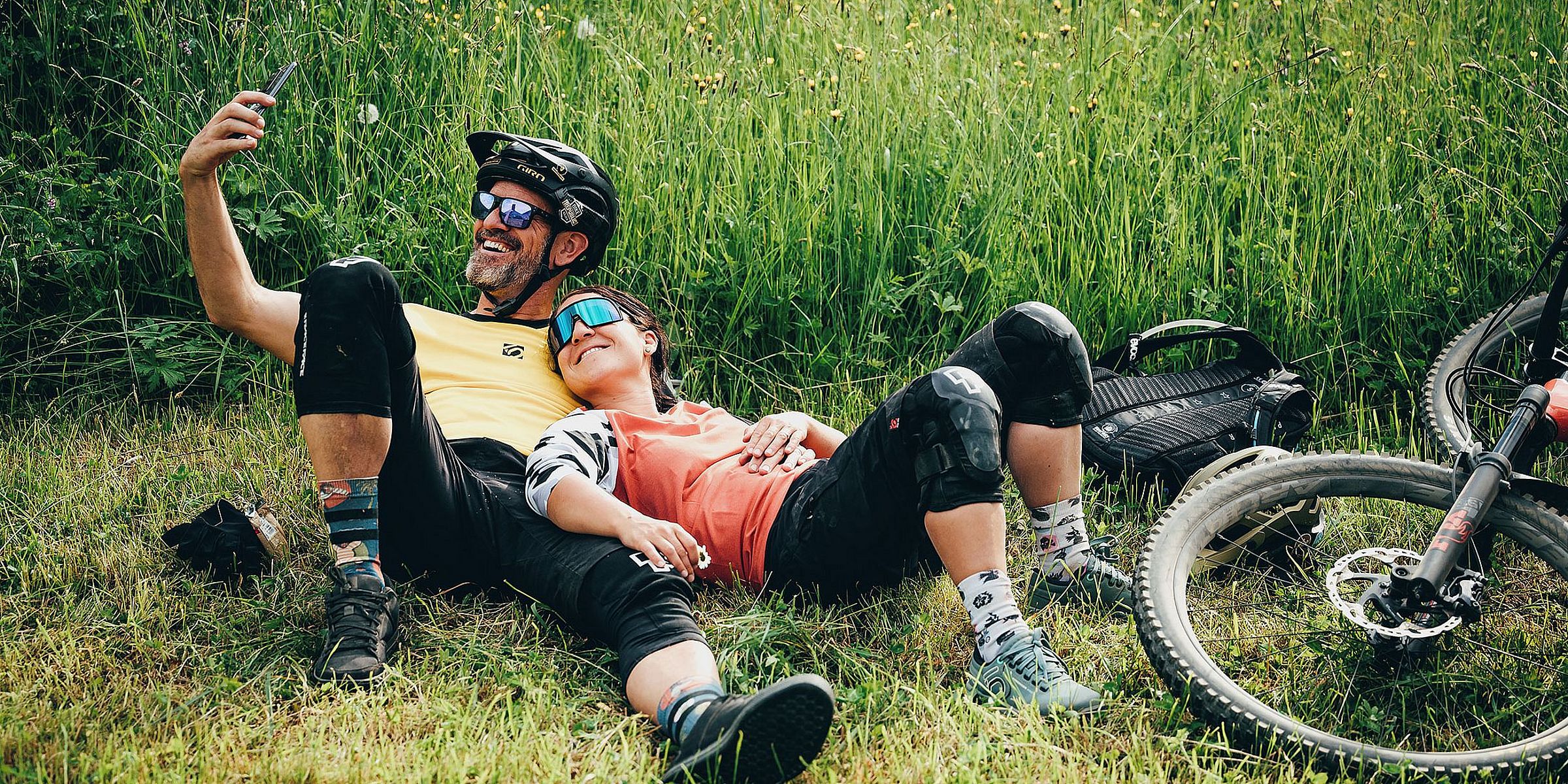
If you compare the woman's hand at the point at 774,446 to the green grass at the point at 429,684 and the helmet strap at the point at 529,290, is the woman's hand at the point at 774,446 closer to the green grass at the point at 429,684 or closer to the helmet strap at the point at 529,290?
the green grass at the point at 429,684

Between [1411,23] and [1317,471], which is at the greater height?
[1411,23]

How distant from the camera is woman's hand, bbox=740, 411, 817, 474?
11.2ft

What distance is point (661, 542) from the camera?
3070 millimetres

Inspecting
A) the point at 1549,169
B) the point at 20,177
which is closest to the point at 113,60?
the point at 20,177

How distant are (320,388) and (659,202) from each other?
2.39m

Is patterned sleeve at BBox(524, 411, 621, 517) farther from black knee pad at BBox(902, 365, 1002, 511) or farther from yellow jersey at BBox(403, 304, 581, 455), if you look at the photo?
black knee pad at BBox(902, 365, 1002, 511)

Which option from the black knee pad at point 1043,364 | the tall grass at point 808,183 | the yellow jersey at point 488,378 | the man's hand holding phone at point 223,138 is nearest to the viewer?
the man's hand holding phone at point 223,138

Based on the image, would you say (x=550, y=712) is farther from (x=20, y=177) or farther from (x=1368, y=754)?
(x=20, y=177)

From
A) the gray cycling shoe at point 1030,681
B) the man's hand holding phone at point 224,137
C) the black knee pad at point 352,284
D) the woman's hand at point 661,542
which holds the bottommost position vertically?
the gray cycling shoe at point 1030,681

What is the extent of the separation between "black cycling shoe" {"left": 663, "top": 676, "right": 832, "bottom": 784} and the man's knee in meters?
1.35

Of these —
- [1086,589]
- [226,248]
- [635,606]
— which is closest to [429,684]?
[635,606]

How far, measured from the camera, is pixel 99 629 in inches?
132

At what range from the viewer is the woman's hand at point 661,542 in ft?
9.96

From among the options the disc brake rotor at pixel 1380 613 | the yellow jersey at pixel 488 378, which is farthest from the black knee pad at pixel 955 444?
the yellow jersey at pixel 488 378
